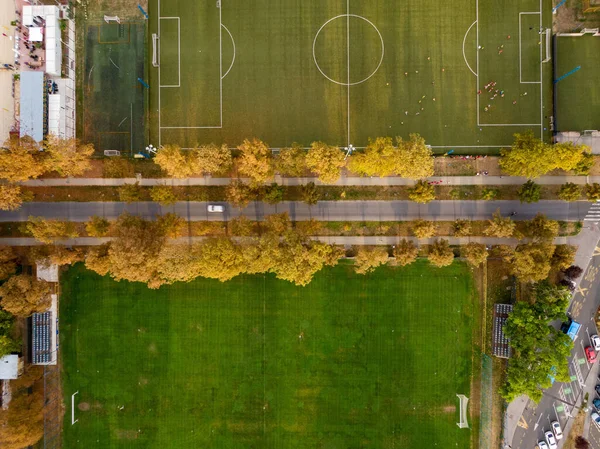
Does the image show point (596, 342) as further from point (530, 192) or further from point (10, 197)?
point (10, 197)

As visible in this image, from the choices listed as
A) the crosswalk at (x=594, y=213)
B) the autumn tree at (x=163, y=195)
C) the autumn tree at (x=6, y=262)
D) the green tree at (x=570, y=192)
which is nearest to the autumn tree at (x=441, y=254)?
the green tree at (x=570, y=192)

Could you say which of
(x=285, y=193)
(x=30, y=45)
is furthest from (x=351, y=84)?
(x=30, y=45)

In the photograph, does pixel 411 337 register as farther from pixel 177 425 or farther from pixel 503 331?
pixel 177 425

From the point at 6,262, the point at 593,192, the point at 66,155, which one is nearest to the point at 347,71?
the point at 593,192

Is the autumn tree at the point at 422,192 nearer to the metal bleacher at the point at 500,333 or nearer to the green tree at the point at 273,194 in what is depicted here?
the green tree at the point at 273,194

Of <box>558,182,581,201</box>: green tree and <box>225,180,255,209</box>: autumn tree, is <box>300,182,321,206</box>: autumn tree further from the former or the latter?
<box>558,182,581,201</box>: green tree

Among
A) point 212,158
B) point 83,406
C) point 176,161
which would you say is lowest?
point 83,406
